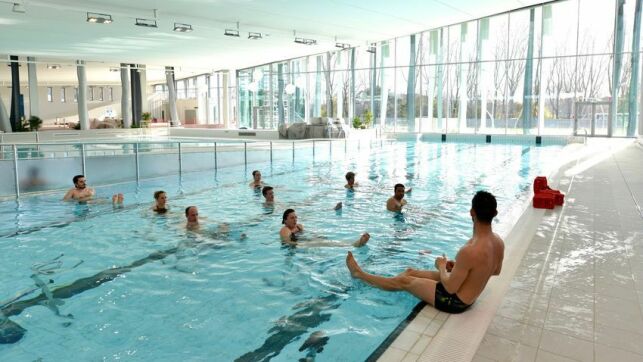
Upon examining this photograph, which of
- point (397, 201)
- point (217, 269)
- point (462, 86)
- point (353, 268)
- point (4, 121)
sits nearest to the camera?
point (353, 268)

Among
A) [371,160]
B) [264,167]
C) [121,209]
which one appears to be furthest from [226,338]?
[371,160]

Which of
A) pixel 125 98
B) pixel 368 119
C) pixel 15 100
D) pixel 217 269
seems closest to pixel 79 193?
pixel 217 269

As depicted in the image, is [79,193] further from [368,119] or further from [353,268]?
[368,119]

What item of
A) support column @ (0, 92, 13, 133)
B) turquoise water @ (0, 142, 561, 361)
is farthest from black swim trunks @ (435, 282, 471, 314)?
support column @ (0, 92, 13, 133)

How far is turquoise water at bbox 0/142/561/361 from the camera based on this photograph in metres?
2.98

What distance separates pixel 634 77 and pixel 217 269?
20606 millimetres

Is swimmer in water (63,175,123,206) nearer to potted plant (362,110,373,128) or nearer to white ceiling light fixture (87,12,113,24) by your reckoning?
white ceiling light fixture (87,12,113,24)

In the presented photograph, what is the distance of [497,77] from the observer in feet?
74.5

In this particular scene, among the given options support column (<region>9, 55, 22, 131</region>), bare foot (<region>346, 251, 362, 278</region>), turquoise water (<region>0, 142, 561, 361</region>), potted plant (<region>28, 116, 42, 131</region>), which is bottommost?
turquoise water (<region>0, 142, 561, 361</region>)

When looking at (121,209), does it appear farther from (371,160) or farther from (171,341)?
(371,160)

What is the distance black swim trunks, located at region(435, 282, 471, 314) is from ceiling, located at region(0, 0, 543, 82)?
9953 millimetres

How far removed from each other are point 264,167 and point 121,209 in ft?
17.0

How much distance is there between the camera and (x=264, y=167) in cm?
1188

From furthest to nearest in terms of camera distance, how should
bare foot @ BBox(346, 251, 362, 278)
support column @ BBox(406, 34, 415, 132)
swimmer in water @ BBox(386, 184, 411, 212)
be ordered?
1. support column @ BBox(406, 34, 415, 132)
2. swimmer in water @ BBox(386, 184, 411, 212)
3. bare foot @ BBox(346, 251, 362, 278)
